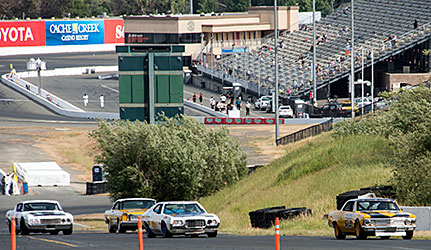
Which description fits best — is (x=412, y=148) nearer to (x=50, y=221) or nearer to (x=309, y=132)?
(x=50, y=221)

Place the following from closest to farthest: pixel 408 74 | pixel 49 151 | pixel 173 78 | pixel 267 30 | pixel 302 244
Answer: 1. pixel 302 244
2. pixel 173 78
3. pixel 49 151
4. pixel 408 74
5. pixel 267 30

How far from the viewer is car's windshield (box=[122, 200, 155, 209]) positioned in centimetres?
2795

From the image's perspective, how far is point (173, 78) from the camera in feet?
117

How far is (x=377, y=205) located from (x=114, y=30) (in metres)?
126

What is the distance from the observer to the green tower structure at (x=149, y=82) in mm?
35125

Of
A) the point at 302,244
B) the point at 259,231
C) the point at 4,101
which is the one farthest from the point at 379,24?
the point at 302,244

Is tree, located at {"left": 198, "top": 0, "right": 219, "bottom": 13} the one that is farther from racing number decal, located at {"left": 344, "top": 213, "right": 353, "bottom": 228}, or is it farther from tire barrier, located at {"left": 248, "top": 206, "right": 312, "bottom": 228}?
racing number decal, located at {"left": 344, "top": 213, "right": 353, "bottom": 228}

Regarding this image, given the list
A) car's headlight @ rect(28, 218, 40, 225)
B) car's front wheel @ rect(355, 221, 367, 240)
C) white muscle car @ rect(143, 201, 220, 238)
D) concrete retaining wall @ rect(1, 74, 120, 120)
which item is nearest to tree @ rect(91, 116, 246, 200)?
car's headlight @ rect(28, 218, 40, 225)

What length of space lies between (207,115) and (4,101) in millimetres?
23476

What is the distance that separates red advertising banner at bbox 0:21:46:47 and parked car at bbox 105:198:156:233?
111 meters

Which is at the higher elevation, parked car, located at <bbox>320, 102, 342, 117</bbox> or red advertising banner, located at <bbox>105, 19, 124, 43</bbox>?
red advertising banner, located at <bbox>105, 19, 124, 43</bbox>

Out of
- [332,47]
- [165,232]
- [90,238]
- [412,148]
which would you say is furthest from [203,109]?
[165,232]

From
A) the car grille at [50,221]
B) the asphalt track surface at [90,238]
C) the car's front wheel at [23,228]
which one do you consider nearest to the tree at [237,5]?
the asphalt track surface at [90,238]

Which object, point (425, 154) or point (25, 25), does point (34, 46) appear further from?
point (425, 154)
